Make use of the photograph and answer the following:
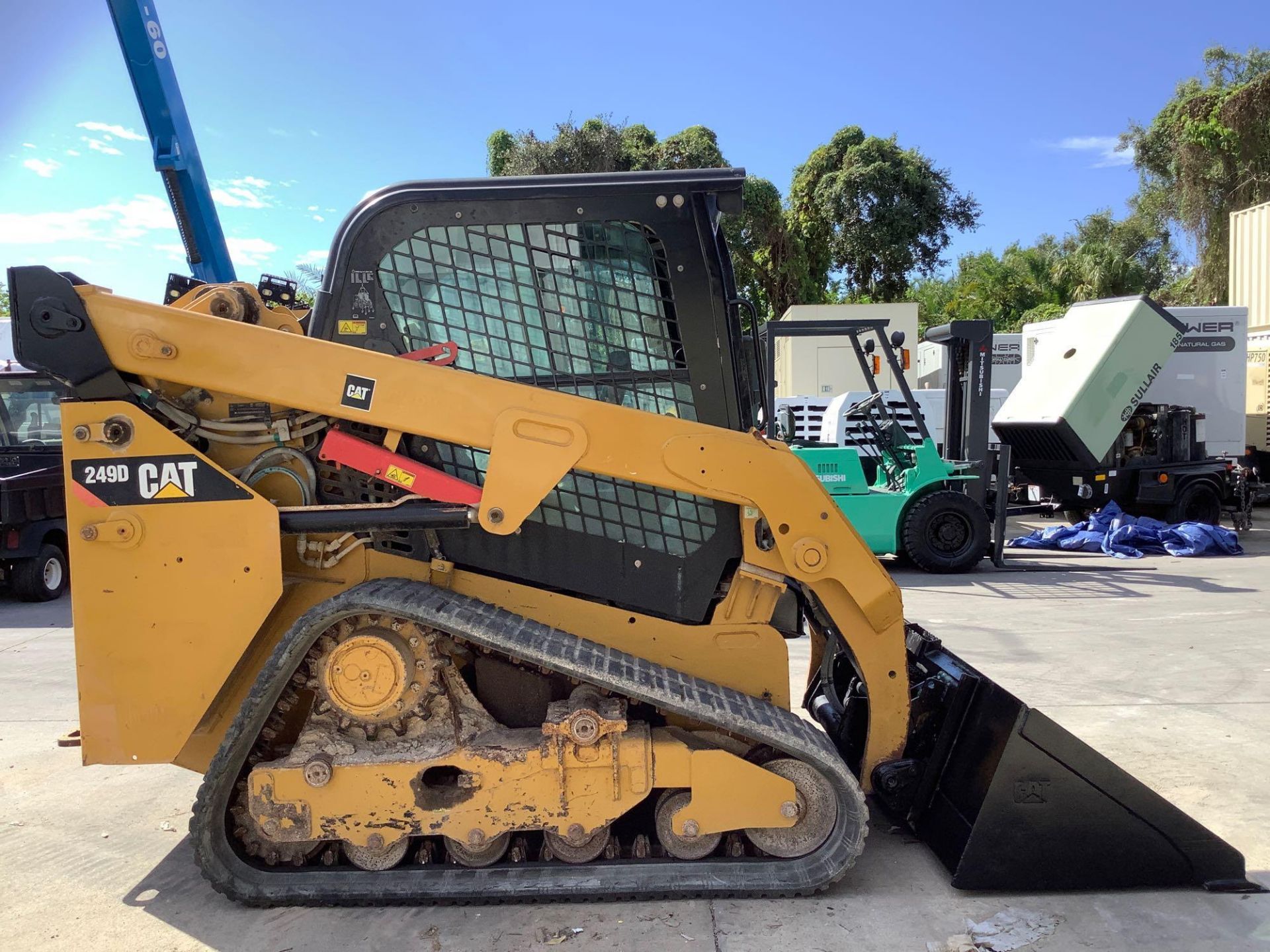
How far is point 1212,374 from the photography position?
45.5 ft

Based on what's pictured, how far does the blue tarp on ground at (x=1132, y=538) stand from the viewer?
1094 cm

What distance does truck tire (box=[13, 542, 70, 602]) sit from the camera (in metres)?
9.05

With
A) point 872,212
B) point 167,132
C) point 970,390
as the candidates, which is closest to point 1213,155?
point 872,212

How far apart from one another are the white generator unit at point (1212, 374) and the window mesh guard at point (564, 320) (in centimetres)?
1233

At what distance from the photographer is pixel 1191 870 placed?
297 centimetres

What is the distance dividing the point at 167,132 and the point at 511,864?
17.9ft

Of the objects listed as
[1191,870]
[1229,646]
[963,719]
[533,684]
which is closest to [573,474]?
[533,684]

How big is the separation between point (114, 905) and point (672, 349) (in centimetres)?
274

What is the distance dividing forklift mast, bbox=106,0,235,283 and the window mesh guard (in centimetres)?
351

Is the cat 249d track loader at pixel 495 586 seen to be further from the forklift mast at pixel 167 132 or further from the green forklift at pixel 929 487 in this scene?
the green forklift at pixel 929 487

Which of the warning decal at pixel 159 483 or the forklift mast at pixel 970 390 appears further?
the forklift mast at pixel 970 390

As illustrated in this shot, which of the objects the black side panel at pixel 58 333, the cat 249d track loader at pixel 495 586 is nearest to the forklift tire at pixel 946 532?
the cat 249d track loader at pixel 495 586

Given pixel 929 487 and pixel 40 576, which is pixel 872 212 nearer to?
pixel 929 487

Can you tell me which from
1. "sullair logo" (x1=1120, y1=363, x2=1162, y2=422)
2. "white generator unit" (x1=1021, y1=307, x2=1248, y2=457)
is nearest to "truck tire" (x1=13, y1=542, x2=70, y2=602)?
"sullair logo" (x1=1120, y1=363, x2=1162, y2=422)
